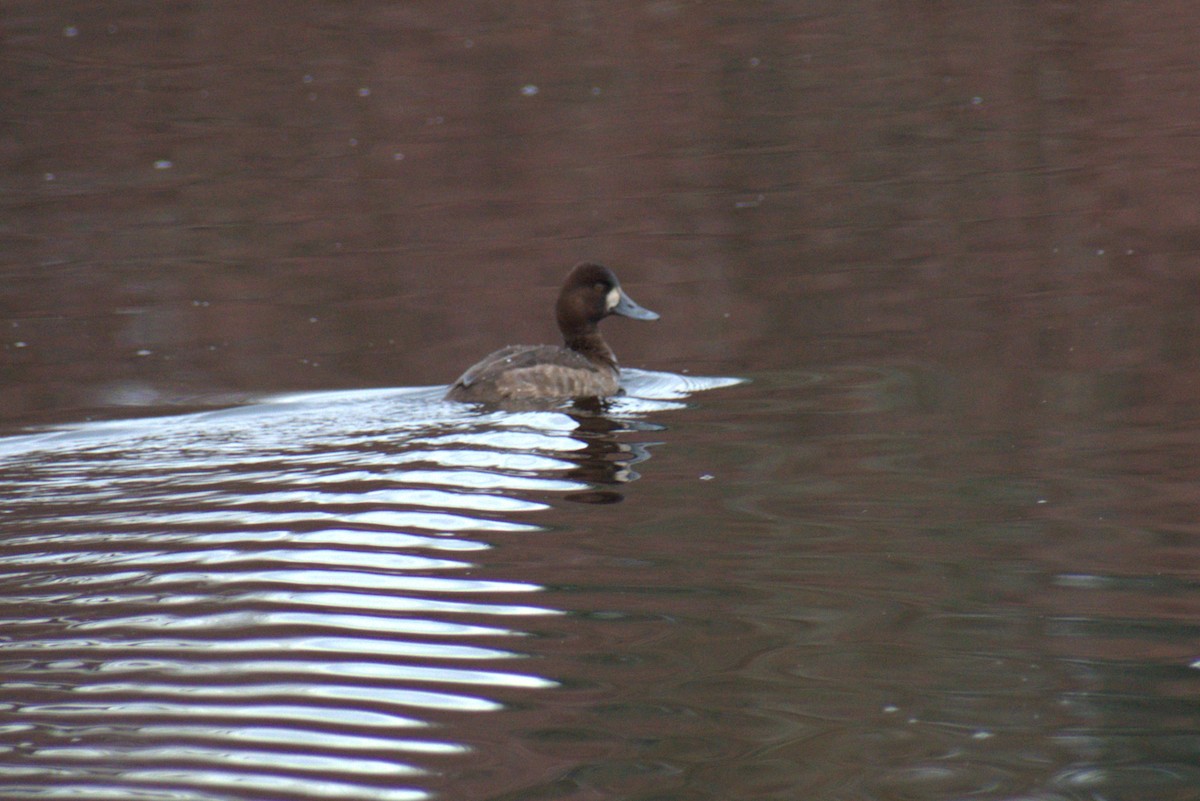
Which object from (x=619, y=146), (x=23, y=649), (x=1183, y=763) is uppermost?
(x=619, y=146)

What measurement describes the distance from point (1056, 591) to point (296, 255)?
344 inches

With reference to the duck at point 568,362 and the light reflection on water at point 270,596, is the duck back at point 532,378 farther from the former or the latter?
the light reflection on water at point 270,596

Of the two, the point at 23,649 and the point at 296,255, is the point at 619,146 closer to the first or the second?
the point at 296,255

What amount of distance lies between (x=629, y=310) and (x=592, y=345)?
49cm

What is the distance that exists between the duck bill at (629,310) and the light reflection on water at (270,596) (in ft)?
5.57

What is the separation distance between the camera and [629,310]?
9.33 m

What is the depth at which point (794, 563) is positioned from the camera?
5.16 m

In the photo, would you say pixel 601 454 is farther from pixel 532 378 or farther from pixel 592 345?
pixel 592 345

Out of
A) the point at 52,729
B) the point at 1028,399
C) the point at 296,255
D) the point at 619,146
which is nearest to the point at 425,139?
the point at 619,146

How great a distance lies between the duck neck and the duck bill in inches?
9.6

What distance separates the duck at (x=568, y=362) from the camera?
796 cm

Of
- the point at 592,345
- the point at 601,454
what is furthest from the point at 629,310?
the point at 601,454

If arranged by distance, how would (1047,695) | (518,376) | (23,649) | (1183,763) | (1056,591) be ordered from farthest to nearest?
(518,376), (1056,591), (23,649), (1047,695), (1183,763)

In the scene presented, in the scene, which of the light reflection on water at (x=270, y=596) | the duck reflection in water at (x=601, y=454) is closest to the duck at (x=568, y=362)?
the duck reflection in water at (x=601, y=454)
